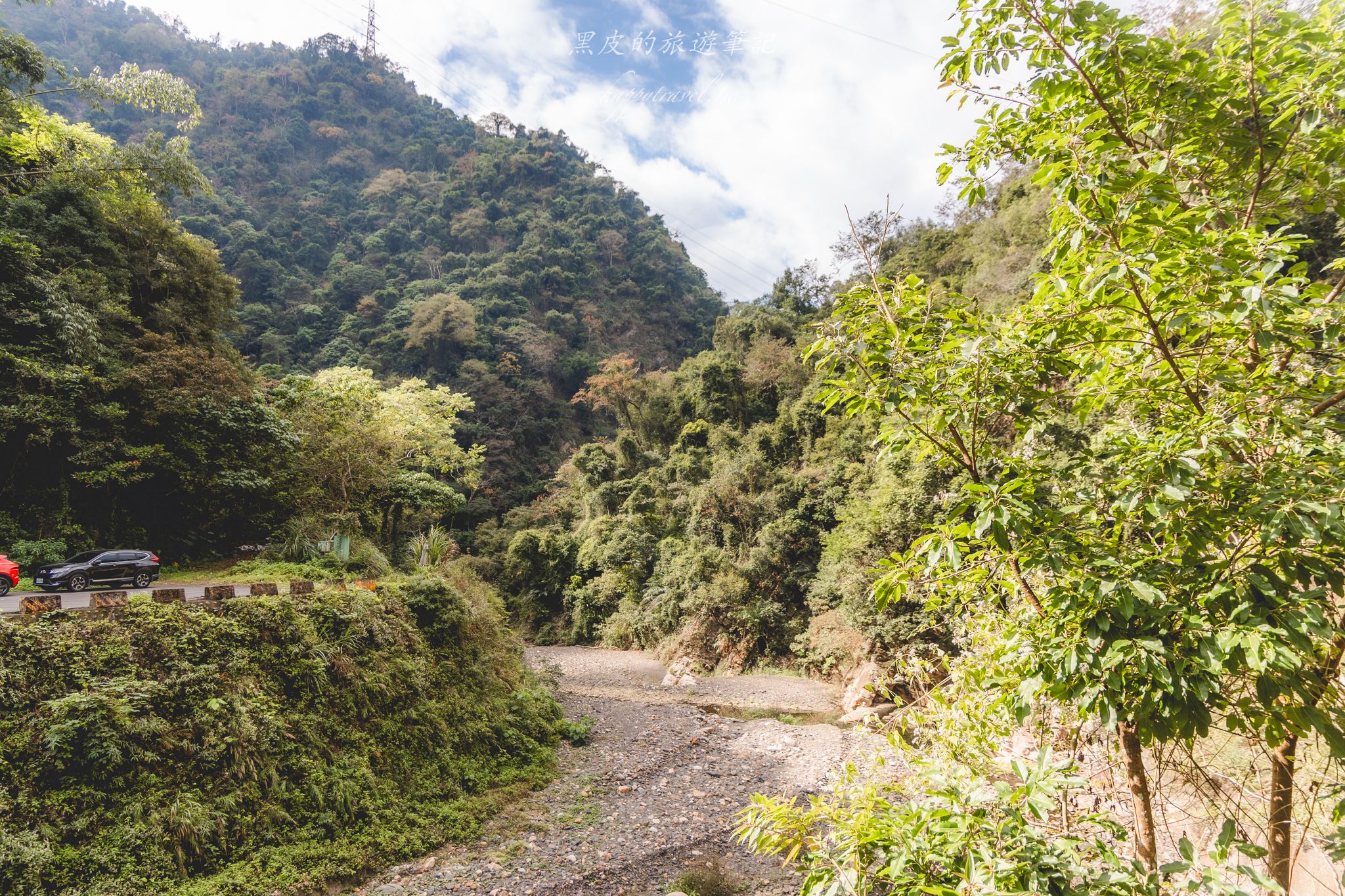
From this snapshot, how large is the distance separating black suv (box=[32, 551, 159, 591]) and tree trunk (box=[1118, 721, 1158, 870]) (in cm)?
1449

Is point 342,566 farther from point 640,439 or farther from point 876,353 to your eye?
point 640,439

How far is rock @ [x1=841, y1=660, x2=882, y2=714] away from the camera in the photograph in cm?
1323

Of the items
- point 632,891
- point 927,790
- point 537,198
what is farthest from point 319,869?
point 537,198

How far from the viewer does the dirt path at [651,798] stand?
23.9 ft

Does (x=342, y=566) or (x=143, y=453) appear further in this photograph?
(x=342, y=566)

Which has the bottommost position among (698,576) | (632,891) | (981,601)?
(632,891)

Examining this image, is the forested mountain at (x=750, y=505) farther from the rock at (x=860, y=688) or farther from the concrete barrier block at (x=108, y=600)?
the concrete barrier block at (x=108, y=600)

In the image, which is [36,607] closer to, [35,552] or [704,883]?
[35,552]

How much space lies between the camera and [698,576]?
21125mm

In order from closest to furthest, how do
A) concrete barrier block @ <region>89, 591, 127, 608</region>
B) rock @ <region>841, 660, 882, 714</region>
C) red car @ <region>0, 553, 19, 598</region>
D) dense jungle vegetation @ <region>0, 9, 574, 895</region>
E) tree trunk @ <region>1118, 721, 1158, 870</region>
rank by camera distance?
tree trunk @ <region>1118, 721, 1158, 870</region>
dense jungle vegetation @ <region>0, 9, 574, 895</region>
concrete barrier block @ <region>89, 591, 127, 608</region>
red car @ <region>0, 553, 19, 598</region>
rock @ <region>841, 660, 882, 714</region>

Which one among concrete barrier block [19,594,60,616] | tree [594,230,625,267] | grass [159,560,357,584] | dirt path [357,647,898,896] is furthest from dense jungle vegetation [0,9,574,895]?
tree [594,230,625,267]

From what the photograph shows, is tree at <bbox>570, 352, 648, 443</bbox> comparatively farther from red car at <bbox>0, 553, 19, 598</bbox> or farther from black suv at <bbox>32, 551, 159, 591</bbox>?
red car at <bbox>0, 553, 19, 598</bbox>

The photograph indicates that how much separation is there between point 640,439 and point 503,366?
13090mm

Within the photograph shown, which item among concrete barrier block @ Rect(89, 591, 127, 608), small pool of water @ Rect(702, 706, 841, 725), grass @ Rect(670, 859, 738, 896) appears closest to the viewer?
concrete barrier block @ Rect(89, 591, 127, 608)
